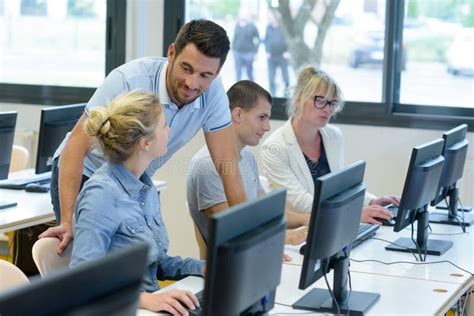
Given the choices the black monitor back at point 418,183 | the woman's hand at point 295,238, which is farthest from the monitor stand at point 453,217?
the woman's hand at point 295,238

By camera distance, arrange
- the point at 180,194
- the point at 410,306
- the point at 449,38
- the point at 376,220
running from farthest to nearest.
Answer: the point at 180,194
the point at 449,38
the point at 376,220
the point at 410,306

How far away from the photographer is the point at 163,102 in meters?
3.06

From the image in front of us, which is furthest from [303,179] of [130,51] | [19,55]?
[19,55]

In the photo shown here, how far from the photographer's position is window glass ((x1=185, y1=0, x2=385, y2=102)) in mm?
5012

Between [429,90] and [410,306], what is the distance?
2.53 metres

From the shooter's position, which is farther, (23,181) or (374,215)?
(23,181)

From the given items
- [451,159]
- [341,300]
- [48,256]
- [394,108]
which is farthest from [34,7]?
[341,300]

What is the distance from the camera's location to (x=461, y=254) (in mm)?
3320

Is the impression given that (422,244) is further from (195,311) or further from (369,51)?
(369,51)

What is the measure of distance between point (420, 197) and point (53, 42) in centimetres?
331

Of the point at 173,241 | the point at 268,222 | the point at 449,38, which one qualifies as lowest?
the point at 173,241

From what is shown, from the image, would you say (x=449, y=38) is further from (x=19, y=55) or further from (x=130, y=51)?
(x=19, y=55)

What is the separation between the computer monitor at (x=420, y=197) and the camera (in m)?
3.13

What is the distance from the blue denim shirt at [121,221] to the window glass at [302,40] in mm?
2523
